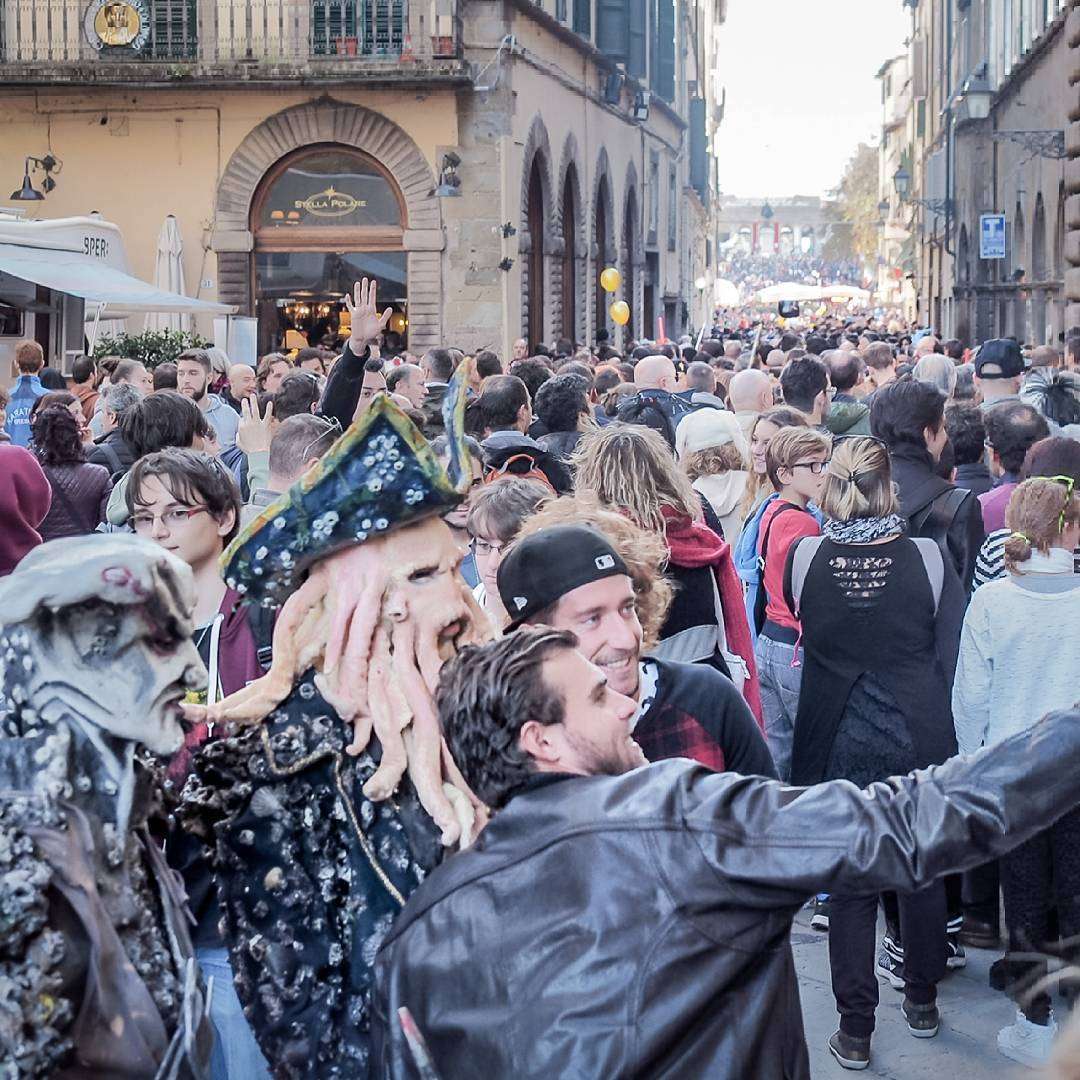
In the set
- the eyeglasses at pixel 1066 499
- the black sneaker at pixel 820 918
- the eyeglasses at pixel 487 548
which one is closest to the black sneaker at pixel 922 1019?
the black sneaker at pixel 820 918

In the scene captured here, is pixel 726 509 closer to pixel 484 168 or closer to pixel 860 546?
pixel 860 546

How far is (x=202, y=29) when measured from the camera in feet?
81.1

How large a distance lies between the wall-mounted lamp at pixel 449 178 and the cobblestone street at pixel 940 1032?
19089 mm

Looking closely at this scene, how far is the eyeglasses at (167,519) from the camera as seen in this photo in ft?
13.4

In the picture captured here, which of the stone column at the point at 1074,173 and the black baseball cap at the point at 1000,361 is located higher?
the stone column at the point at 1074,173

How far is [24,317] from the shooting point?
1928 cm

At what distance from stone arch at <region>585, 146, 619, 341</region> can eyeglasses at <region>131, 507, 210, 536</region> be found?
2905 centimetres

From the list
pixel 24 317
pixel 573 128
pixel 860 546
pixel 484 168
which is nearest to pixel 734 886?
pixel 860 546

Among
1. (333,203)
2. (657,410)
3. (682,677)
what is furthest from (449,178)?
(682,677)

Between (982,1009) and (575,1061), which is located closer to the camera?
(575,1061)

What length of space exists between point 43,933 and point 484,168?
23399 millimetres

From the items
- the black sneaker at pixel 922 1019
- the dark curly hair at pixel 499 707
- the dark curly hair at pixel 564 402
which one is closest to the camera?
the dark curly hair at pixel 499 707

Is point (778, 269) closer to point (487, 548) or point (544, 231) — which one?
point (544, 231)

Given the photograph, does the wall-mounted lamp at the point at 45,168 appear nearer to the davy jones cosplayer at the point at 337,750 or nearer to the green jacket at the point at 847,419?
the green jacket at the point at 847,419
